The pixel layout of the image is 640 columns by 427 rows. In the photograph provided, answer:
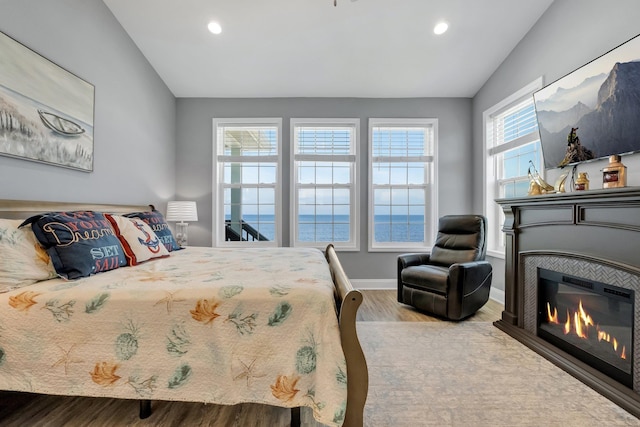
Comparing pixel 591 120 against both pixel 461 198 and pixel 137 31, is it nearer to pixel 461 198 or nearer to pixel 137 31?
pixel 461 198

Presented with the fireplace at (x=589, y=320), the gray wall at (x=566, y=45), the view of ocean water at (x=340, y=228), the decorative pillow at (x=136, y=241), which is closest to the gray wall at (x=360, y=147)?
the view of ocean water at (x=340, y=228)

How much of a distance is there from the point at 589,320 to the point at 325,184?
312 centimetres

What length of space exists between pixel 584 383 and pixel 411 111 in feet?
11.5

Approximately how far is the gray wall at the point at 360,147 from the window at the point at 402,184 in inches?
5.8

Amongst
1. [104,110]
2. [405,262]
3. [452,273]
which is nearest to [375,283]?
[405,262]

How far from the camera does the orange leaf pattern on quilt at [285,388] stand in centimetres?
129

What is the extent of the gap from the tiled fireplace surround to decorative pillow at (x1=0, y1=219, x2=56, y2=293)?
→ 3.45 metres

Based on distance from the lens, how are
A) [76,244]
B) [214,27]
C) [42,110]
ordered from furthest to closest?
1. [214,27]
2. [42,110]
3. [76,244]

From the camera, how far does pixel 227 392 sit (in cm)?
130

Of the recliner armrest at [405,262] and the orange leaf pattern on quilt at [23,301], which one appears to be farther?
the recliner armrest at [405,262]

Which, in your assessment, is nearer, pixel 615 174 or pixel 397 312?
pixel 615 174

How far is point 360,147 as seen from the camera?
4102 millimetres

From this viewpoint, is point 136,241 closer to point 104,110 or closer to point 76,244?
point 76,244

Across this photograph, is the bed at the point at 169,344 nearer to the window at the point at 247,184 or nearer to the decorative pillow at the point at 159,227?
the decorative pillow at the point at 159,227
